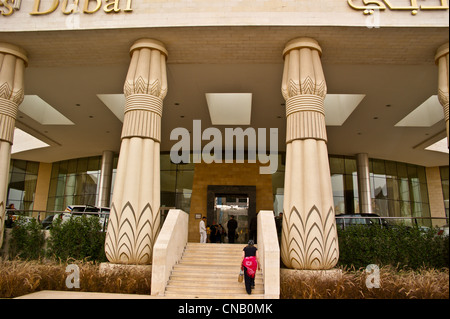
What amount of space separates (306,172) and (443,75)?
5650 mm

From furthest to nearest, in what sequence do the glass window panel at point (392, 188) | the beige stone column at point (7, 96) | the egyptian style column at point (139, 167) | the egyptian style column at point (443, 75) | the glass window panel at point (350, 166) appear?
the glass window panel at point (392, 188), the glass window panel at point (350, 166), the beige stone column at point (7, 96), the egyptian style column at point (443, 75), the egyptian style column at point (139, 167)

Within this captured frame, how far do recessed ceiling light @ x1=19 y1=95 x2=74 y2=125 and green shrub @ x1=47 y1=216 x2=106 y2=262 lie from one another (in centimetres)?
923

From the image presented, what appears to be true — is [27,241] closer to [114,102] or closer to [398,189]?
[114,102]

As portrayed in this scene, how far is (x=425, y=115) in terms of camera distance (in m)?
18.1

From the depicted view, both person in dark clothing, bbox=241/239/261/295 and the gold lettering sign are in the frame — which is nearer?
person in dark clothing, bbox=241/239/261/295

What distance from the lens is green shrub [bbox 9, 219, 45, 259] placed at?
39.7 ft

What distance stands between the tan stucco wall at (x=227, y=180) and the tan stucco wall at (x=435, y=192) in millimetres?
14803

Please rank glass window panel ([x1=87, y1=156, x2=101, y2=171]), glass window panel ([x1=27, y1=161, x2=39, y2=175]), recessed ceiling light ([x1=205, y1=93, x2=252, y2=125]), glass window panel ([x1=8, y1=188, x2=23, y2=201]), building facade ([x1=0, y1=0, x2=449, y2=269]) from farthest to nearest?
glass window panel ([x1=27, y1=161, x2=39, y2=175]), glass window panel ([x1=8, y1=188, x2=23, y2=201]), glass window panel ([x1=87, y1=156, x2=101, y2=171]), recessed ceiling light ([x1=205, y1=93, x2=252, y2=125]), building facade ([x1=0, y1=0, x2=449, y2=269])

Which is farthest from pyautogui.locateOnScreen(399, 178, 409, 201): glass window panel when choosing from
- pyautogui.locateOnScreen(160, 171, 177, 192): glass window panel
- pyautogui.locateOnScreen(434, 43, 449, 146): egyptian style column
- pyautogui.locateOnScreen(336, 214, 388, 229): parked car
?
pyautogui.locateOnScreen(160, 171, 177, 192): glass window panel

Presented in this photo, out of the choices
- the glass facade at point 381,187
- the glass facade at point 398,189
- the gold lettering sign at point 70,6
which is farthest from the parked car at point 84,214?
the glass facade at point 398,189

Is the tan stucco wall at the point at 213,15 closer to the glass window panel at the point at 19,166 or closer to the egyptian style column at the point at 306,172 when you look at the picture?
the egyptian style column at the point at 306,172

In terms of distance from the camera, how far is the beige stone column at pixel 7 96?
36.7ft

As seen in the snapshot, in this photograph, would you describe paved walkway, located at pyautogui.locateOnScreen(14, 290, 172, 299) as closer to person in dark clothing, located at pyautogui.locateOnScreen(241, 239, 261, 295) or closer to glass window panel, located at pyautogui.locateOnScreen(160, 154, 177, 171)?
person in dark clothing, located at pyautogui.locateOnScreen(241, 239, 261, 295)
